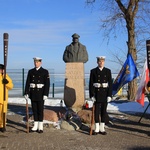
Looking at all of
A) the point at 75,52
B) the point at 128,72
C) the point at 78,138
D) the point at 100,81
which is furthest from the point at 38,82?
the point at 128,72

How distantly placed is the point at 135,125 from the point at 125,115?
2.15 metres

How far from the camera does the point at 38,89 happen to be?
335 inches

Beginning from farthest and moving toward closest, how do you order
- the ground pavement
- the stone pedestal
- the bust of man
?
the bust of man → the stone pedestal → the ground pavement

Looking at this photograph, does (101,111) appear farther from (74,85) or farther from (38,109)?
(74,85)

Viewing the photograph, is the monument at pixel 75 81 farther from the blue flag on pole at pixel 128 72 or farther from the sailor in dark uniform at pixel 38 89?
the sailor in dark uniform at pixel 38 89

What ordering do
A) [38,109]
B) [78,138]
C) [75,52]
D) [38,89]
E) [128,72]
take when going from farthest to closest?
[128,72] → [75,52] → [38,109] → [38,89] → [78,138]

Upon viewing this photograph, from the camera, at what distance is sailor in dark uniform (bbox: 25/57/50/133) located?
8.51m

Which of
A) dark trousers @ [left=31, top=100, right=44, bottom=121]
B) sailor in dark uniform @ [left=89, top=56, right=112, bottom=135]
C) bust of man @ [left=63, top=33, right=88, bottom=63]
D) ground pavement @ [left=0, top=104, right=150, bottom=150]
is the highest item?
bust of man @ [left=63, top=33, right=88, bottom=63]

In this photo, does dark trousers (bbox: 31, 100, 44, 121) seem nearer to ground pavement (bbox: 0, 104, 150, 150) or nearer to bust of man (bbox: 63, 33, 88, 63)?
ground pavement (bbox: 0, 104, 150, 150)

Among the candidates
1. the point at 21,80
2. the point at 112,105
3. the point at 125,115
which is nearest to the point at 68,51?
the point at 125,115

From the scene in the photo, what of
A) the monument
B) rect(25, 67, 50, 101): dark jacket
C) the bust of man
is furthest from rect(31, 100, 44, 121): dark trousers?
the bust of man

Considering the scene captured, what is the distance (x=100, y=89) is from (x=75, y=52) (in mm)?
3253

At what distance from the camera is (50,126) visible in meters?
9.26

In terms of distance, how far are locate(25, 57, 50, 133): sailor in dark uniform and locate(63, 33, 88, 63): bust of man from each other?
2.86 m
